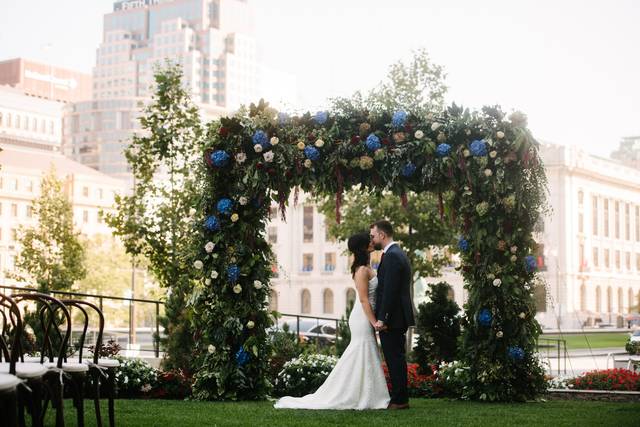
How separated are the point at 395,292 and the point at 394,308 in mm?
193

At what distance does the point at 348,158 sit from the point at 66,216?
1493 inches

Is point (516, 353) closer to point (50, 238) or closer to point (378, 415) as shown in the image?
point (378, 415)

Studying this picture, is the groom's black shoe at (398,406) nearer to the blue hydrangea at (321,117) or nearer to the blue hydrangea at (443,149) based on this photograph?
the blue hydrangea at (443,149)

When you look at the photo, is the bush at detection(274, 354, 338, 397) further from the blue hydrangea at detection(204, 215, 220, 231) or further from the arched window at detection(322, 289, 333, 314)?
the arched window at detection(322, 289, 333, 314)

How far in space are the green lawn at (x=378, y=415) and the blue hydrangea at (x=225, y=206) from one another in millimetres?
2600

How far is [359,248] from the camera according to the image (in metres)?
12.6

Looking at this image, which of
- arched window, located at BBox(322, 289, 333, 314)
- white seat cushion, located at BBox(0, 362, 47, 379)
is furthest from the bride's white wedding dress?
arched window, located at BBox(322, 289, 333, 314)

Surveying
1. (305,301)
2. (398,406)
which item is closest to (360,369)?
(398,406)

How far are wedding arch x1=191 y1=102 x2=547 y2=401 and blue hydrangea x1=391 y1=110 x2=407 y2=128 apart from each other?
6cm

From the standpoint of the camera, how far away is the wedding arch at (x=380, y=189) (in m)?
13.8

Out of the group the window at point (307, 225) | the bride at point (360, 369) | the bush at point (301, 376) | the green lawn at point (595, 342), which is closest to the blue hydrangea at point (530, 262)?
the bride at point (360, 369)

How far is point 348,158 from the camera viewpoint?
14.1 m

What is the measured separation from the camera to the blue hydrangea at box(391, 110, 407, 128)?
1397 centimetres

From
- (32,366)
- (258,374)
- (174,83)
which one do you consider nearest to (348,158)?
(258,374)
